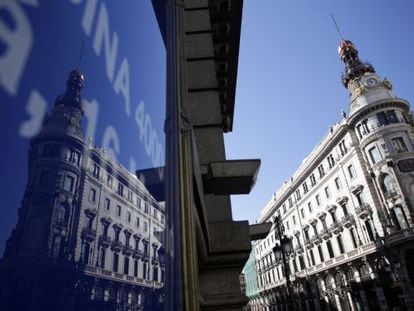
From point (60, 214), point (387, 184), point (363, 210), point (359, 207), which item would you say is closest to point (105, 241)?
point (60, 214)

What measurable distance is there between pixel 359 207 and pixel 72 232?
3302cm

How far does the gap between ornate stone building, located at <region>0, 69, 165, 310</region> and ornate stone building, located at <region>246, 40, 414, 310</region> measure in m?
26.8

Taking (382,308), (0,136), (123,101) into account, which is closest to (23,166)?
(0,136)

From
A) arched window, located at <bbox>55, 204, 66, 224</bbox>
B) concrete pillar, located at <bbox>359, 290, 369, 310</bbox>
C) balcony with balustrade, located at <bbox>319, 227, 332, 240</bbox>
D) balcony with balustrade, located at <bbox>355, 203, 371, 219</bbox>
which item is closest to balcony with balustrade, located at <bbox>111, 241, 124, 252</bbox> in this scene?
arched window, located at <bbox>55, 204, 66, 224</bbox>

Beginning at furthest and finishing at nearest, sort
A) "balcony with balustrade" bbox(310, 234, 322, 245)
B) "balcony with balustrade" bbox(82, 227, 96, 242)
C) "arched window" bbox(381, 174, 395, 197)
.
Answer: "balcony with balustrade" bbox(310, 234, 322, 245)
"arched window" bbox(381, 174, 395, 197)
"balcony with balustrade" bbox(82, 227, 96, 242)

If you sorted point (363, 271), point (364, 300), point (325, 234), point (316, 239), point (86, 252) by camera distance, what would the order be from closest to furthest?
point (86, 252), point (364, 300), point (363, 271), point (325, 234), point (316, 239)

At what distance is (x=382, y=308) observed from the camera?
26.9m

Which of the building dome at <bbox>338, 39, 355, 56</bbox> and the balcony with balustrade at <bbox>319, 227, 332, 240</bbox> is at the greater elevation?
the building dome at <bbox>338, 39, 355, 56</bbox>

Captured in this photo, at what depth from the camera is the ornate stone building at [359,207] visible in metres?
25.9

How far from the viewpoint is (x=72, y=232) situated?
0.69 metres

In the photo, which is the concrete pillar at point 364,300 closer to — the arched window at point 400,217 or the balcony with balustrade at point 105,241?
the arched window at point 400,217

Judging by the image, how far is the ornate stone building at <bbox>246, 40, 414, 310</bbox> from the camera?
25.9 meters

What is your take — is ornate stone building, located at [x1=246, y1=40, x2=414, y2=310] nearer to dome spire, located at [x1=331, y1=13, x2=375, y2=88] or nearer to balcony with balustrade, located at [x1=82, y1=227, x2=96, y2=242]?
dome spire, located at [x1=331, y1=13, x2=375, y2=88]

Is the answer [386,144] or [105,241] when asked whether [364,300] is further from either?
[105,241]
